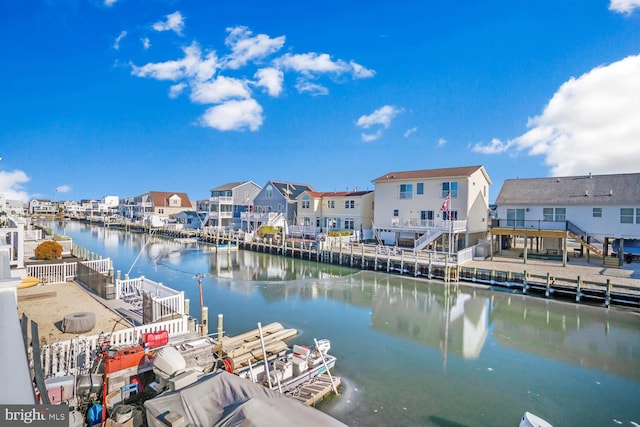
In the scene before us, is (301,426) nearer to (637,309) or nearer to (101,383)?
(101,383)

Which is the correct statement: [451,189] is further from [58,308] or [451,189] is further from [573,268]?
[58,308]

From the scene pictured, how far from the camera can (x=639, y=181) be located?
1015 inches

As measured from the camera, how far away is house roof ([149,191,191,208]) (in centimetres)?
8438

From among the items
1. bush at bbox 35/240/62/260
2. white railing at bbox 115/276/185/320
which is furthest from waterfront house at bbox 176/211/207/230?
white railing at bbox 115/276/185/320

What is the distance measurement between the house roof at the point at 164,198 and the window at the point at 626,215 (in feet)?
280

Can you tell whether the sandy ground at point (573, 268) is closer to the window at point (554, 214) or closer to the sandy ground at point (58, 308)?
the window at point (554, 214)

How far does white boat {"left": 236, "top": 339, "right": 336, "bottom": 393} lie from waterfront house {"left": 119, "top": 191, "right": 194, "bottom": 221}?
253 ft

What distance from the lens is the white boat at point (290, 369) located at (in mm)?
9781

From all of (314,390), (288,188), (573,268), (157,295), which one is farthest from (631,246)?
(288,188)

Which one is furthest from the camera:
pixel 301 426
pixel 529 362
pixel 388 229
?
pixel 388 229

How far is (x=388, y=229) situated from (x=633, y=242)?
21006mm

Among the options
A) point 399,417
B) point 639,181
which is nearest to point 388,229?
point 639,181

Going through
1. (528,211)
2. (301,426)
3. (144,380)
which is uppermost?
(528,211)

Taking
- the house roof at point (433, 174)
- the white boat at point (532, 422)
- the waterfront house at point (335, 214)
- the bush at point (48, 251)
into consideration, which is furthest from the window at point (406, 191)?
the bush at point (48, 251)
